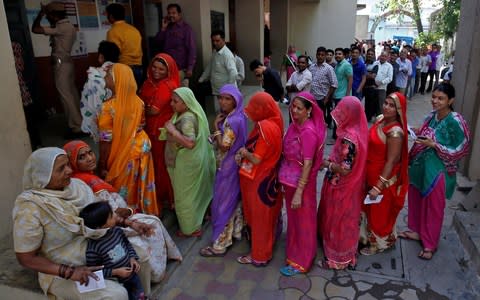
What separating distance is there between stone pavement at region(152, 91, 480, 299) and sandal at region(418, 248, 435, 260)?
0.12 ft

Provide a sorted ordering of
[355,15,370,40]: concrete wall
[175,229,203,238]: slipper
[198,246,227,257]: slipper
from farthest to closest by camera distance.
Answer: [355,15,370,40]: concrete wall < [175,229,203,238]: slipper < [198,246,227,257]: slipper

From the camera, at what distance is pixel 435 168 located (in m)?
3.02

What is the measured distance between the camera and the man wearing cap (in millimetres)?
4117

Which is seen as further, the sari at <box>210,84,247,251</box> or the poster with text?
the poster with text

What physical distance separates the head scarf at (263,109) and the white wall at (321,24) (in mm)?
11668

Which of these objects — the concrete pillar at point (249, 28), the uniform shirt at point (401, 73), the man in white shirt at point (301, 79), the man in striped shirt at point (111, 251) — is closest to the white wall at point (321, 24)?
the uniform shirt at point (401, 73)

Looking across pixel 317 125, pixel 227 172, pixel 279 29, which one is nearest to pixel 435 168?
pixel 317 125

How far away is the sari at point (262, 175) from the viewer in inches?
108

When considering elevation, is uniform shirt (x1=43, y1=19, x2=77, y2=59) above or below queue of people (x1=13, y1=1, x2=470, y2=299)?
above

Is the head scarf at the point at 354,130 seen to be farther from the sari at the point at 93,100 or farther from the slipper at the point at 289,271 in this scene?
the sari at the point at 93,100

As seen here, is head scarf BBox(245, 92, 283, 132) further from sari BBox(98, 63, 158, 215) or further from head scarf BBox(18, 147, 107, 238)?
head scarf BBox(18, 147, 107, 238)

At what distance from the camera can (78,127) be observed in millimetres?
4391

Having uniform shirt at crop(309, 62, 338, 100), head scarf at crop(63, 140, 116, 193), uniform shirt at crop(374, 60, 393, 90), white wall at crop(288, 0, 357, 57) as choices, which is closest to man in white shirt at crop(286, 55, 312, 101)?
uniform shirt at crop(309, 62, 338, 100)

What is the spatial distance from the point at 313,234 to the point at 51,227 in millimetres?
1868
